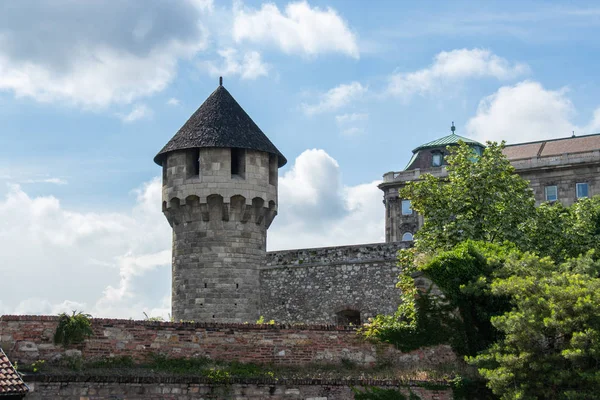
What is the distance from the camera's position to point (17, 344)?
914 inches

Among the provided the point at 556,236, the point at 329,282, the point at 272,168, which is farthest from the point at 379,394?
the point at 329,282

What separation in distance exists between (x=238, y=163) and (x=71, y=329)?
41.9 feet

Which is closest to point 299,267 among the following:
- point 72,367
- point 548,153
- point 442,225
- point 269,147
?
point 269,147

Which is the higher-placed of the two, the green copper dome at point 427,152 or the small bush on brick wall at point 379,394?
the green copper dome at point 427,152

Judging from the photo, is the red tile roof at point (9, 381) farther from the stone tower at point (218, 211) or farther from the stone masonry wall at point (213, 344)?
the stone tower at point (218, 211)

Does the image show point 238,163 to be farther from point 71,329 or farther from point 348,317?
point 71,329

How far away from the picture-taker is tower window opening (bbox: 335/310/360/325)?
122 ft

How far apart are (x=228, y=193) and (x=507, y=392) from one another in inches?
554

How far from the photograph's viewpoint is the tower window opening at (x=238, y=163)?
35.1 m

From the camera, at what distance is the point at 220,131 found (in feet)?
115

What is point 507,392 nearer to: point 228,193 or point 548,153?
point 228,193

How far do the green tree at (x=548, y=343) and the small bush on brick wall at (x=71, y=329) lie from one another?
884 centimetres

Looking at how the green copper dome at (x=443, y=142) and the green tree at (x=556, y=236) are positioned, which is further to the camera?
the green copper dome at (x=443, y=142)

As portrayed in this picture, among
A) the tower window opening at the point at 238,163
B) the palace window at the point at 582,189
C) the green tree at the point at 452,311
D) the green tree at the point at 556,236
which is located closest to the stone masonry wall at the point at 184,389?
the green tree at the point at 452,311
